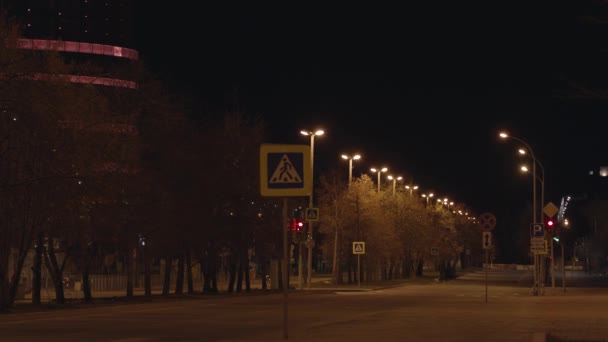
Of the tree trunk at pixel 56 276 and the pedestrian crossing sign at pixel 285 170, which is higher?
the pedestrian crossing sign at pixel 285 170

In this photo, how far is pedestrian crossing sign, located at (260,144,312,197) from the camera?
15492 millimetres

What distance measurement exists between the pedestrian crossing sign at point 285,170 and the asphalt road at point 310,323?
2.67m

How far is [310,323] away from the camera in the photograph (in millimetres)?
25641

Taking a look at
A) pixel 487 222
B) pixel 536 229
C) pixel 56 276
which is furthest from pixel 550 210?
pixel 56 276

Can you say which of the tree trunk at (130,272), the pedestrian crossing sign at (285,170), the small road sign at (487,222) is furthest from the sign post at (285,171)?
the tree trunk at (130,272)

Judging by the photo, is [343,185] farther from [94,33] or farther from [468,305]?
[94,33]

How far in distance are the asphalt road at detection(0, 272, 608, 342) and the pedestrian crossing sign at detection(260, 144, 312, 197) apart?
8.75 ft

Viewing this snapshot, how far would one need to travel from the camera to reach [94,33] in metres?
117

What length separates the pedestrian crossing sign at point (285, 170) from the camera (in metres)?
15.5

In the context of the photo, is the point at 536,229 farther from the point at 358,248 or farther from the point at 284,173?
the point at 284,173

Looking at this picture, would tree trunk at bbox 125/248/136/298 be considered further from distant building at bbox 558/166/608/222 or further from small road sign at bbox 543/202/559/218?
distant building at bbox 558/166/608/222

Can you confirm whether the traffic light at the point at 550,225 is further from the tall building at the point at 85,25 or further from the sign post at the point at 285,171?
the tall building at the point at 85,25

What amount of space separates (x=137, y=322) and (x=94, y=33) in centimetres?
9521

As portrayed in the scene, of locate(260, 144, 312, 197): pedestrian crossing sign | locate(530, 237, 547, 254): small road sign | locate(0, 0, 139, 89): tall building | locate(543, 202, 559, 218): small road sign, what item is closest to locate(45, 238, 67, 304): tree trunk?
locate(530, 237, 547, 254): small road sign
